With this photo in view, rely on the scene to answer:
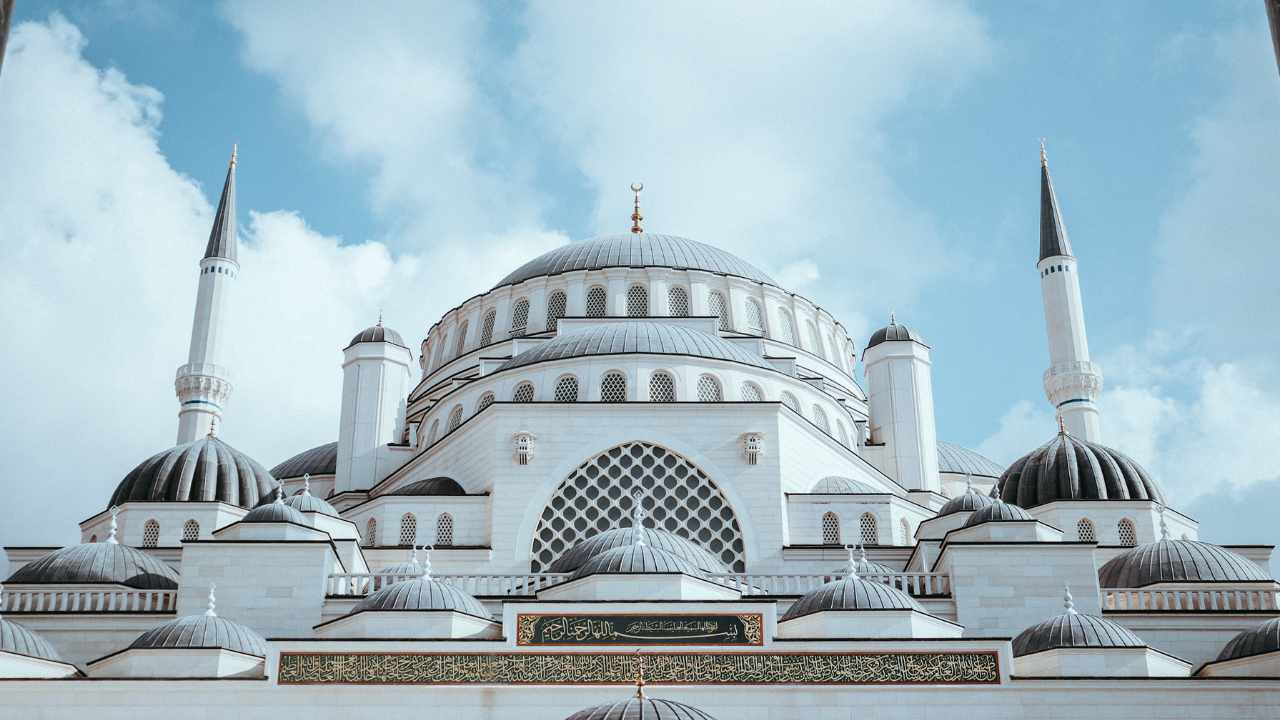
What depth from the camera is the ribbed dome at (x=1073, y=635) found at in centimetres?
1997

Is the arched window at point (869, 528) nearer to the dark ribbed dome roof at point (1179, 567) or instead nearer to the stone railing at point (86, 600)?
the dark ribbed dome roof at point (1179, 567)

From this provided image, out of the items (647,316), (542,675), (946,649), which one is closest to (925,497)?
(647,316)

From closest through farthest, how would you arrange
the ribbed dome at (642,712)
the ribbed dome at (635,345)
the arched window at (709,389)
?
the ribbed dome at (642,712), the arched window at (709,389), the ribbed dome at (635,345)

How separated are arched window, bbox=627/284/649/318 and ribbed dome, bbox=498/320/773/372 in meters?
4.40

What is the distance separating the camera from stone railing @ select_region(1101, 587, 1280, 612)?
22734 mm

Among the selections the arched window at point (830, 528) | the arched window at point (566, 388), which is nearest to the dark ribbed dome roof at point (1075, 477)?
the arched window at point (830, 528)

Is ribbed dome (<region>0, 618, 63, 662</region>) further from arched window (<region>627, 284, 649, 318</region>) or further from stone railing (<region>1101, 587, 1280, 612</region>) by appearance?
arched window (<region>627, 284, 649, 318</region>)

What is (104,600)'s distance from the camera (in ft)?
76.0

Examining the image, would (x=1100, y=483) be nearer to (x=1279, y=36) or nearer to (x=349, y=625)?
(x=349, y=625)

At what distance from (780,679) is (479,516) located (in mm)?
8270

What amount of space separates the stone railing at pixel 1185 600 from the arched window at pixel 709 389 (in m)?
8.33

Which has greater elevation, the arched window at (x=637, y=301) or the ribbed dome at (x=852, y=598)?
the arched window at (x=637, y=301)

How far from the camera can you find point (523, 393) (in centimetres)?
2827

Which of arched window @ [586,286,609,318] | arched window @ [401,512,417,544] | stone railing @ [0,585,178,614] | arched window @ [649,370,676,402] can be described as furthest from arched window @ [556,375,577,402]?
stone railing @ [0,585,178,614]
